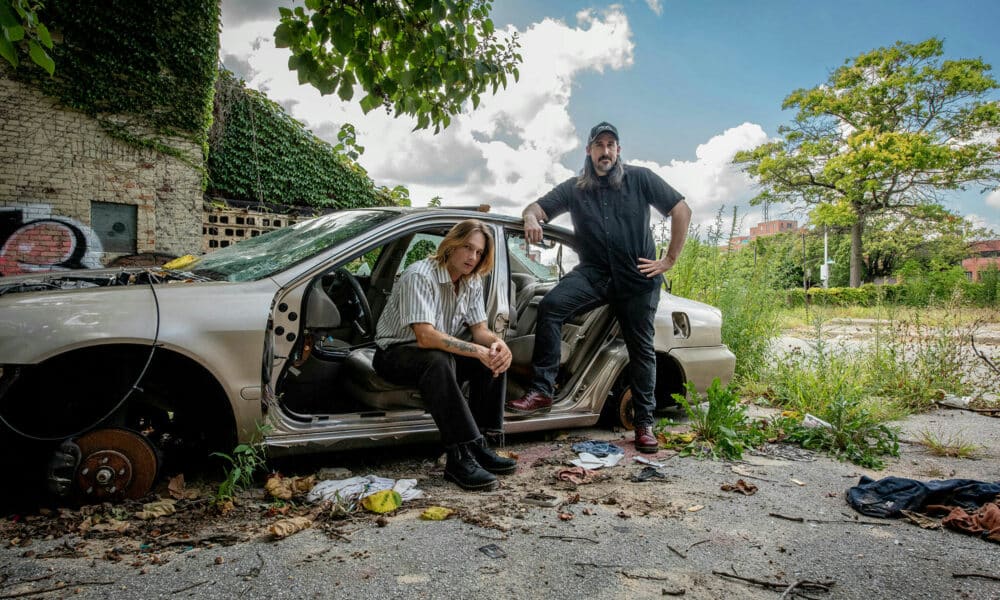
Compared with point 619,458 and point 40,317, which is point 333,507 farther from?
point 619,458

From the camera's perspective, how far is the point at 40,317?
245 cm

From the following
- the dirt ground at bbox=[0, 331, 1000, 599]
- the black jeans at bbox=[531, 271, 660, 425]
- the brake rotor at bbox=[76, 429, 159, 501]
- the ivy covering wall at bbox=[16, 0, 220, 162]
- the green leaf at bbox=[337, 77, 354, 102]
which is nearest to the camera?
the dirt ground at bbox=[0, 331, 1000, 599]

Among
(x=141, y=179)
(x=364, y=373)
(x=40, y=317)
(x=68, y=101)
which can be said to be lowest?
(x=364, y=373)

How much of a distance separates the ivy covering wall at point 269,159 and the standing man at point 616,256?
11595mm

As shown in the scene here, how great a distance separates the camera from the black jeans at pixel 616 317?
3938mm

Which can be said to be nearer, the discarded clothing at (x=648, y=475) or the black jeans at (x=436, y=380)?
the black jeans at (x=436, y=380)

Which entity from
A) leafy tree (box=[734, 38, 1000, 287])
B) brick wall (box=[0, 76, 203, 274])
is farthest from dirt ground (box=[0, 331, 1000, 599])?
leafy tree (box=[734, 38, 1000, 287])

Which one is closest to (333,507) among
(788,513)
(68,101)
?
(788,513)

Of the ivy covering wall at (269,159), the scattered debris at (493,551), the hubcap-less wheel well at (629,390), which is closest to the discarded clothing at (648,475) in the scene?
the hubcap-less wheel well at (629,390)

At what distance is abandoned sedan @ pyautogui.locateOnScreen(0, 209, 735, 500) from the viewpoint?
253 centimetres

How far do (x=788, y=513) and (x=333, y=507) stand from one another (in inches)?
91.3

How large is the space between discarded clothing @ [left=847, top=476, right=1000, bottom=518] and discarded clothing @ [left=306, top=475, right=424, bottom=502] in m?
2.36

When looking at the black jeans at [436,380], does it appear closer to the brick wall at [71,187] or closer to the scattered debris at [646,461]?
the scattered debris at [646,461]

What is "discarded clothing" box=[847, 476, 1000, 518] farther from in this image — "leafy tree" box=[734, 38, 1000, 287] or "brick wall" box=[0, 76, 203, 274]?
"leafy tree" box=[734, 38, 1000, 287]
